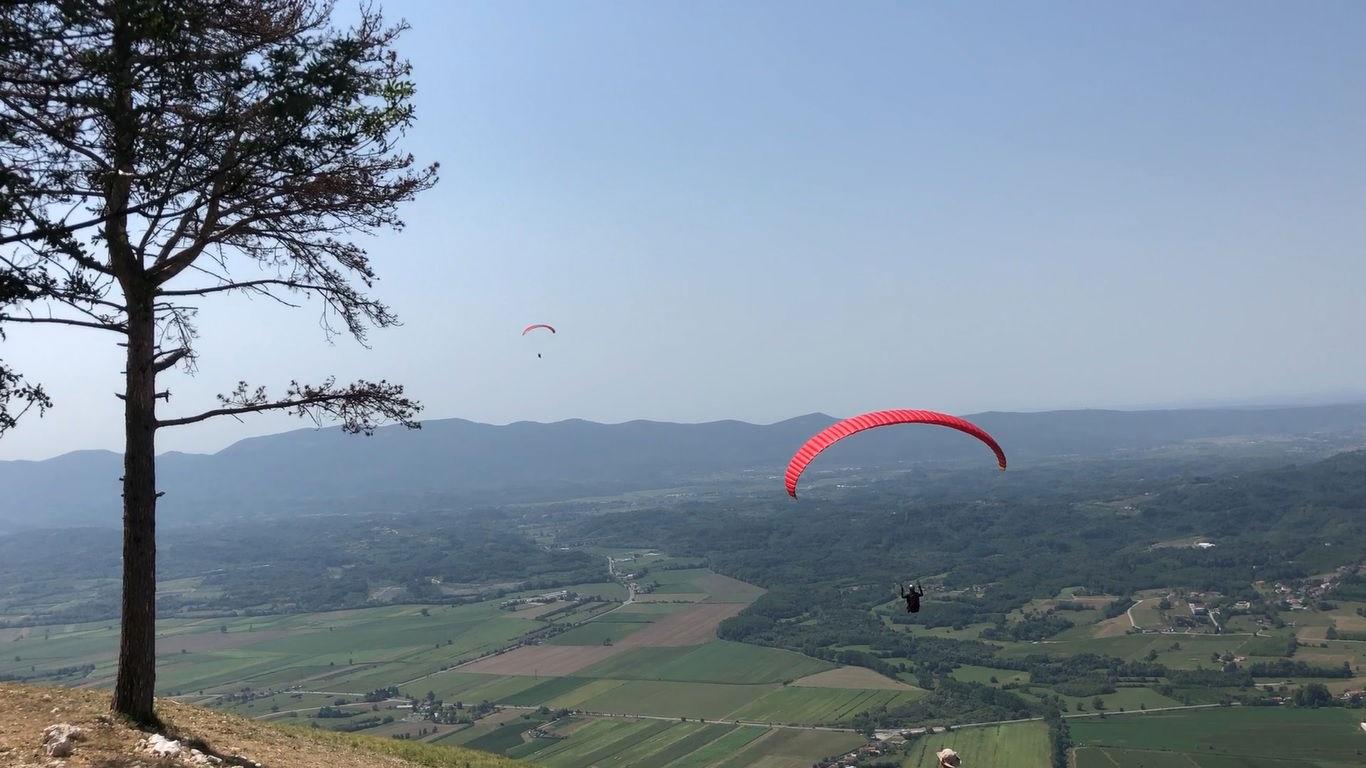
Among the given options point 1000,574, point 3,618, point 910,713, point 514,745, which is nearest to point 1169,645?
point 910,713

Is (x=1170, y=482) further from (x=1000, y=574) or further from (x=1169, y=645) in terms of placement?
(x=1169, y=645)

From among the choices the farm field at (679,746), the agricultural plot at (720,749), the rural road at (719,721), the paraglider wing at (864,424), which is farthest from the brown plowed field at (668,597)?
the paraglider wing at (864,424)

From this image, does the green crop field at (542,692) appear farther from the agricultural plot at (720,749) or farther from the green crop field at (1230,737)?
the green crop field at (1230,737)

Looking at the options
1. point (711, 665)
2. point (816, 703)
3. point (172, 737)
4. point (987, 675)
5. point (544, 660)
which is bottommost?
point (987, 675)

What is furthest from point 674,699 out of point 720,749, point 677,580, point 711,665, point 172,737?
point 677,580

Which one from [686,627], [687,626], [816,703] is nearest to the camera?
[816,703]

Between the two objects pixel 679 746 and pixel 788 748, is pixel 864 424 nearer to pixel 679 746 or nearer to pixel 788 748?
pixel 788 748

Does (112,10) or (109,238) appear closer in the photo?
(112,10)
